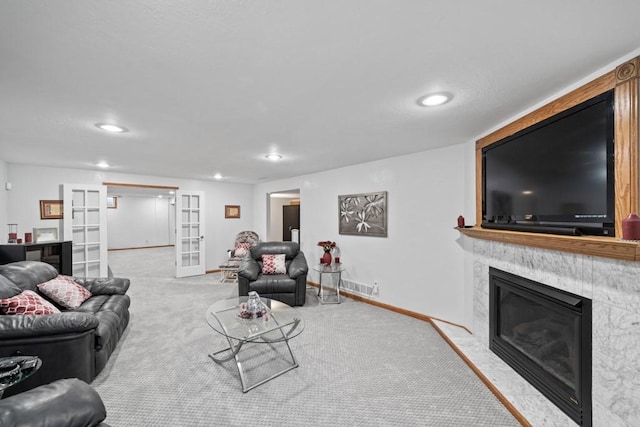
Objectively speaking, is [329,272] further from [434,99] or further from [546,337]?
[434,99]

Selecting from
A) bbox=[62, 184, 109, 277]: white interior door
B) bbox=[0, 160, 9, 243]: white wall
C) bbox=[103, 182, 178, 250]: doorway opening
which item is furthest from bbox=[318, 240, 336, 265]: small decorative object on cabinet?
bbox=[103, 182, 178, 250]: doorway opening

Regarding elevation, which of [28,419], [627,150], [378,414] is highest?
[627,150]

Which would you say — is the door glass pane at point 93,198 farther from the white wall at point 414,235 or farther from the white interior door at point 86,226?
the white wall at point 414,235

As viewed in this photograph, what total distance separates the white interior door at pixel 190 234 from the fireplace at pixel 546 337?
5.85 m

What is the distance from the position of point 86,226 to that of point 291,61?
5.69 metres

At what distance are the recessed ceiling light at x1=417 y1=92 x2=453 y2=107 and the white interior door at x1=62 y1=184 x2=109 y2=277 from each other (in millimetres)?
5904

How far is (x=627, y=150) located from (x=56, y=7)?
281 centimetres

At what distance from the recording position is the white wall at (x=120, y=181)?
4.55m

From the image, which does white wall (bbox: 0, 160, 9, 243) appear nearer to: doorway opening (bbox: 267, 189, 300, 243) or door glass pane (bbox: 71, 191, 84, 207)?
door glass pane (bbox: 71, 191, 84, 207)

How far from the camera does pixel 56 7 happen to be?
1.11m

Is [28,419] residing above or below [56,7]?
below

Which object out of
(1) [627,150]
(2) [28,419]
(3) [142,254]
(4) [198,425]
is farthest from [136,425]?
(3) [142,254]

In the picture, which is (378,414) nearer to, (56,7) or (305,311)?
(305,311)

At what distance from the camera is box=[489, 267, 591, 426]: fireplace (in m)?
1.74
